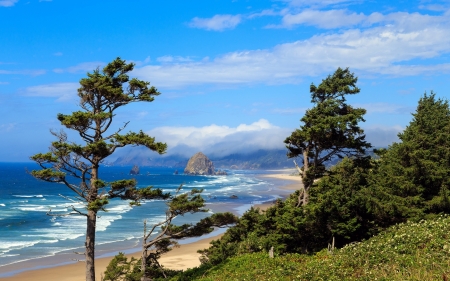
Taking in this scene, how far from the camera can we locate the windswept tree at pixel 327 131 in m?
20.0

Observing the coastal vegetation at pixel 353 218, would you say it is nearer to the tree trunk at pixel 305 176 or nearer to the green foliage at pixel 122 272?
the tree trunk at pixel 305 176

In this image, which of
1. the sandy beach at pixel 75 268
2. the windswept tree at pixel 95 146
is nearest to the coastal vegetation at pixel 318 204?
the windswept tree at pixel 95 146

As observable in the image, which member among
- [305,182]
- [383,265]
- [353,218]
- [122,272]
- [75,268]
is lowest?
[75,268]

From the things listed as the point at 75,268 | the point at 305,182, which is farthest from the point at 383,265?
the point at 75,268

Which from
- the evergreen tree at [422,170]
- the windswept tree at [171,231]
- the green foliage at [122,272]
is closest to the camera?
the windswept tree at [171,231]

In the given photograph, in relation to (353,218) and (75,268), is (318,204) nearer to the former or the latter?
(353,218)

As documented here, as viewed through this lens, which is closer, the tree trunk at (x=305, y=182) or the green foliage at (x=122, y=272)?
the green foliage at (x=122, y=272)

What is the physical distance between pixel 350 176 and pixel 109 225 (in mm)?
29586

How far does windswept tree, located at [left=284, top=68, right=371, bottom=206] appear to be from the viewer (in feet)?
65.7

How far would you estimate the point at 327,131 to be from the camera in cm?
2044

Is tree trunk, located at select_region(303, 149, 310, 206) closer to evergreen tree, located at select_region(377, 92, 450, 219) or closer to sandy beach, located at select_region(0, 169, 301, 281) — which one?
evergreen tree, located at select_region(377, 92, 450, 219)

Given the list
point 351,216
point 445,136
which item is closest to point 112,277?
point 351,216

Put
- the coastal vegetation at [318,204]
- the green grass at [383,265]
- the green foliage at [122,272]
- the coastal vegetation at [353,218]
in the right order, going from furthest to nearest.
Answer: the green foliage at [122,272], the coastal vegetation at [353,218], the coastal vegetation at [318,204], the green grass at [383,265]

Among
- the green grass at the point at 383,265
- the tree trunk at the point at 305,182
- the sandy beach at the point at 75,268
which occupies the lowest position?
the sandy beach at the point at 75,268
